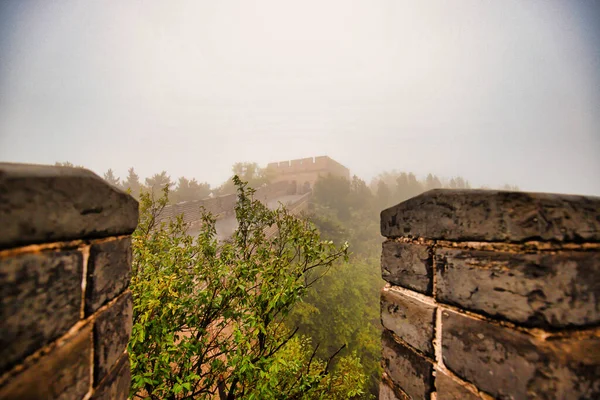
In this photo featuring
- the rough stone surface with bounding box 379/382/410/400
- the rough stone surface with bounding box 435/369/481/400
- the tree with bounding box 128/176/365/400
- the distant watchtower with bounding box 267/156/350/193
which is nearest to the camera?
the rough stone surface with bounding box 435/369/481/400

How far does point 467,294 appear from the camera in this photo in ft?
2.58

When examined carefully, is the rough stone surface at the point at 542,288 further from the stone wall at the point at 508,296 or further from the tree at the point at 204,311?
the tree at the point at 204,311

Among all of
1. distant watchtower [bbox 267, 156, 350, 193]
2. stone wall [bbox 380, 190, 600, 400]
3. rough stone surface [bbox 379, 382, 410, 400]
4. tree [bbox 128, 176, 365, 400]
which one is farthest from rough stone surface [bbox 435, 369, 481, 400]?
distant watchtower [bbox 267, 156, 350, 193]

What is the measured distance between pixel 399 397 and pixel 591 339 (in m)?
0.74

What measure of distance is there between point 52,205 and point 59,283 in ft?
0.66

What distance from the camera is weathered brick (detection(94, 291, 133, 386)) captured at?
697 millimetres

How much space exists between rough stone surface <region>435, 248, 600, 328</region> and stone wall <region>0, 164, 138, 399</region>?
1.19m

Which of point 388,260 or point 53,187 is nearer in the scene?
point 53,187

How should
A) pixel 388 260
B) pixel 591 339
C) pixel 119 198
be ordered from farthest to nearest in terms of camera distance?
pixel 388 260, pixel 119 198, pixel 591 339

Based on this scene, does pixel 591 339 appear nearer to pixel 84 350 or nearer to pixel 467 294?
pixel 467 294

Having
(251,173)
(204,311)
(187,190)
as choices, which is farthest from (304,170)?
(204,311)

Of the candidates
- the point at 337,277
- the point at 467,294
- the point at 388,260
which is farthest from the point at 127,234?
the point at 337,277

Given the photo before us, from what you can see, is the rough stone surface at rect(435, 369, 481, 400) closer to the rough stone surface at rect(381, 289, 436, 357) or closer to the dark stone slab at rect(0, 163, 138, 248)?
the rough stone surface at rect(381, 289, 436, 357)

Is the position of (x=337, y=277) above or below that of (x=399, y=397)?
below
